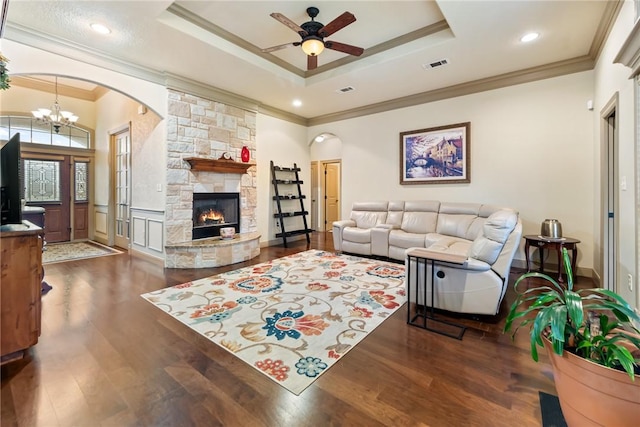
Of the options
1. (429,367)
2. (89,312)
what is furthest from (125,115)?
(429,367)

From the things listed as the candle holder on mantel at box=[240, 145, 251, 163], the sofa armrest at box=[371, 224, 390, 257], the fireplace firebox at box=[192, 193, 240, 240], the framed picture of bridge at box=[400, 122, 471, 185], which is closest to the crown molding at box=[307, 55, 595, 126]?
the framed picture of bridge at box=[400, 122, 471, 185]

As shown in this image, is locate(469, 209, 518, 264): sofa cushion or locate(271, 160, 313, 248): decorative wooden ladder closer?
locate(469, 209, 518, 264): sofa cushion

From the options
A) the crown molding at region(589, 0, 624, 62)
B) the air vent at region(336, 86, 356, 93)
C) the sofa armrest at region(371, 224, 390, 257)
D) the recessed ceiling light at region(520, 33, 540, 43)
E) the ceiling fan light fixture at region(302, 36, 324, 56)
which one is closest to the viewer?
the crown molding at region(589, 0, 624, 62)

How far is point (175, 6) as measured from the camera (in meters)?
3.01

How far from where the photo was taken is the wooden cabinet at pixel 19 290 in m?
1.87

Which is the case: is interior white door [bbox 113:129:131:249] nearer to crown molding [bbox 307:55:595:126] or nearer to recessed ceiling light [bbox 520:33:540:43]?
crown molding [bbox 307:55:595:126]

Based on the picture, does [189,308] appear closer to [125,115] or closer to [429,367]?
[429,367]

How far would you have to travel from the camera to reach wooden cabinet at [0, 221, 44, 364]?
6.14 ft

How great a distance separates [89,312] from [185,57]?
10.9ft

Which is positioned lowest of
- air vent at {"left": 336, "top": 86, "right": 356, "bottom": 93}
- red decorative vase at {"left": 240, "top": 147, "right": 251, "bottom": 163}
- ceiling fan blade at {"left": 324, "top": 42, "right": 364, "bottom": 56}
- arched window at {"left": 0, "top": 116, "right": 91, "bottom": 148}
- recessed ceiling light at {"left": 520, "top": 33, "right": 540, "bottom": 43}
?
red decorative vase at {"left": 240, "top": 147, "right": 251, "bottom": 163}

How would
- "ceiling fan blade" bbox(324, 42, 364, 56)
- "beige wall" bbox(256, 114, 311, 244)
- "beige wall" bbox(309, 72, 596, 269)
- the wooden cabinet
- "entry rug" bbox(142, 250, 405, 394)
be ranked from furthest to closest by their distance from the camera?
"beige wall" bbox(256, 114, 311, 244) → "beige wall" bbox(309, 72, 596, 269) → "ceiling fan blade" bbox(324, 42, 364, 56) → "entry rug" bbox(142, 250, 405, 394) → the wooden cabinet

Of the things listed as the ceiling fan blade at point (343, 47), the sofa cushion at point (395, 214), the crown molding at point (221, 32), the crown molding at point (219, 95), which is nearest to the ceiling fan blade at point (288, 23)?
the ceiling fan blade at point (343, 47)

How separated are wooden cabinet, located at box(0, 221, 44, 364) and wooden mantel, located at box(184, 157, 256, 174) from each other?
2.70 m

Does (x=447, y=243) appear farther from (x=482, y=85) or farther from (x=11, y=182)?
(x=11, y=182)
